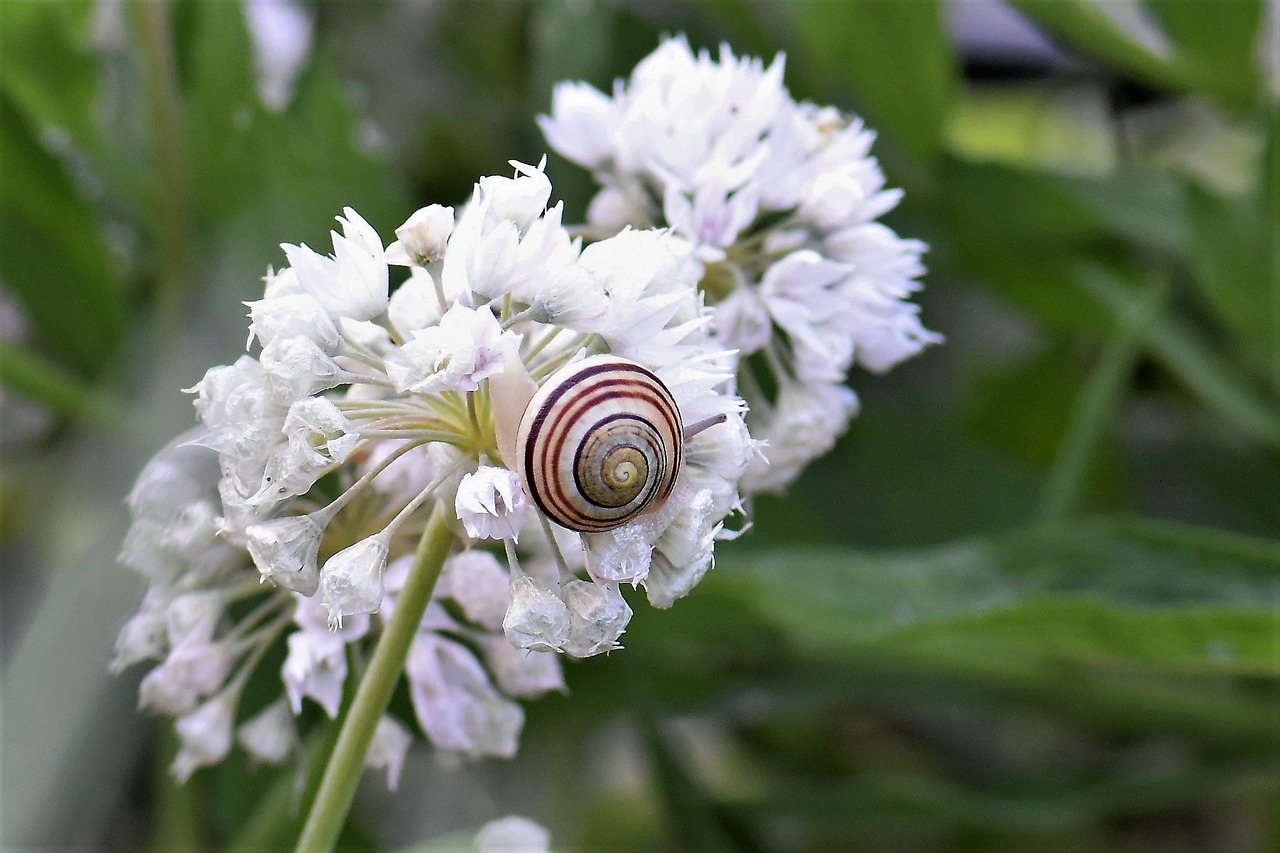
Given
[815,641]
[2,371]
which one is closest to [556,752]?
[815,641]

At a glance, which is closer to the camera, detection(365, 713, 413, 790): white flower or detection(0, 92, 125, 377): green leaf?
detection(365, 713, 413, 790): white flower

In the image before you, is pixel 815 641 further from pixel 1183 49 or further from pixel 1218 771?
pixel 1183 49

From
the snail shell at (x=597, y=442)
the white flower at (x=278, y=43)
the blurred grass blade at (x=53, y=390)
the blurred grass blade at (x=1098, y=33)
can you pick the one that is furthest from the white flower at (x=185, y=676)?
the blurred grass blade at (x=1098, y=33)

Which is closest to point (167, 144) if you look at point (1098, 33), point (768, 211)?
point (768, 211)

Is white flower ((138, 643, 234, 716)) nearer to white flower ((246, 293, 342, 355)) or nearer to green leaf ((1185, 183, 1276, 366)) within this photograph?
white flower ((246, 293, 342, 355))

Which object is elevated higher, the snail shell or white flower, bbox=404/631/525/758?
the snail shell

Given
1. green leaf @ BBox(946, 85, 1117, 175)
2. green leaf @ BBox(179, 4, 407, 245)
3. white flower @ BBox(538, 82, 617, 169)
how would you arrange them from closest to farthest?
white flower @ BBox(538, 82, 617, 169), green leaf @ BBox(179, 4, 407, 245), green leaf @ BBox(946, 85, 1117, 175)

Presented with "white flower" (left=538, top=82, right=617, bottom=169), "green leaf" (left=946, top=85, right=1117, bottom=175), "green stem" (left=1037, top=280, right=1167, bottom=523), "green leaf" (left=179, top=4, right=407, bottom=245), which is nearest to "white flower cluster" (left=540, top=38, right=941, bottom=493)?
"white flower" (left=538, top=82, right=617, bottom=169)

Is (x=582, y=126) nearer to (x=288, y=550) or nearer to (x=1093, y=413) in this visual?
(x=288, y=550)
